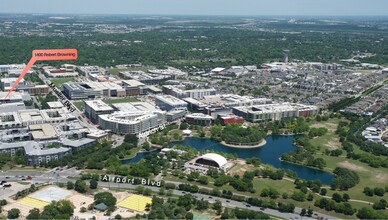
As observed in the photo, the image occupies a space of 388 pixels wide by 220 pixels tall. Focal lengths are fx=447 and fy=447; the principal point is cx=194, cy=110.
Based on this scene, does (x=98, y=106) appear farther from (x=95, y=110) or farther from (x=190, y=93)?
(x=190, y=93)

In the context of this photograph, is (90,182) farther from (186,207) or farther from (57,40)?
(57,40)

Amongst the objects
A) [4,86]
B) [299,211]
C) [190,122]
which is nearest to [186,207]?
[299,211]

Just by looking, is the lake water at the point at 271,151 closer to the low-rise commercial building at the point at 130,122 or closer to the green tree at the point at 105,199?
the low-rise commercial building at the point at 130,122

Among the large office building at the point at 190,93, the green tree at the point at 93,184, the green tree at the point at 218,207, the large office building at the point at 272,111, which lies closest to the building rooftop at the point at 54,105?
the large office building at the point at 190,93

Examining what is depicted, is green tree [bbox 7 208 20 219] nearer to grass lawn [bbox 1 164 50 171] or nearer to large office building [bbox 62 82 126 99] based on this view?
grass lawn [bbox 1 164 50 171]

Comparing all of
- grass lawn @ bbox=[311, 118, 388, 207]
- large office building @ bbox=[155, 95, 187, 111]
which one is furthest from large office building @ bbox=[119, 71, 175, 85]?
grass lawn @ bbox=[311, 118, 388, 207]

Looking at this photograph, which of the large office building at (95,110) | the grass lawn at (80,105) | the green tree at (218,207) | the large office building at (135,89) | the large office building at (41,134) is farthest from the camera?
the large office building at (135,89)

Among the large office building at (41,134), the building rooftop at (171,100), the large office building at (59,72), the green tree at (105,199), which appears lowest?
the large office building at (59,72)
